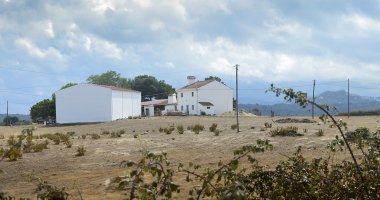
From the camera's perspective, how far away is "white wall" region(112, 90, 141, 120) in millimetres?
37406

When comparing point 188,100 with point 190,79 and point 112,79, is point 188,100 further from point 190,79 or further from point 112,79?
point 112,79

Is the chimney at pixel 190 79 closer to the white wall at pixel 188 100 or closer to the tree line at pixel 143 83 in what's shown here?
the white wall at pixel 188 100

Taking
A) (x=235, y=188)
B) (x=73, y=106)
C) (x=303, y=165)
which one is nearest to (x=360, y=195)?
(x=303, y=165)

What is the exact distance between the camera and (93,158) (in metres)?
9.21

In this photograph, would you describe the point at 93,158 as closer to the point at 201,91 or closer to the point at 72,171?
the point at 72,171

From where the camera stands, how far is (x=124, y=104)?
132 feet

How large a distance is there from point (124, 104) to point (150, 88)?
1161 inches

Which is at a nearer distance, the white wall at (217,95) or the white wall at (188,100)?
the white wall at (188,100)

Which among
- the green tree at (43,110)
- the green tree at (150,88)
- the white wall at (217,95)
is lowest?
the green tree at (43,110)

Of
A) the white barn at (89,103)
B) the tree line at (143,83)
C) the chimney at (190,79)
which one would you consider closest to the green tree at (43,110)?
the white barn at (89,103)

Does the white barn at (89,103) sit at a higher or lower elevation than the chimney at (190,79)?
lower

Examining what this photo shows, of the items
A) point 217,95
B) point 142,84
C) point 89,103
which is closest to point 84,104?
point 89,103

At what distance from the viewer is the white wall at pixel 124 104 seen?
3741 cm

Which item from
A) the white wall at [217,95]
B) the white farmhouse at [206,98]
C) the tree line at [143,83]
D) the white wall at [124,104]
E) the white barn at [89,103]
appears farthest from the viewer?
the tree line at [143,83]
